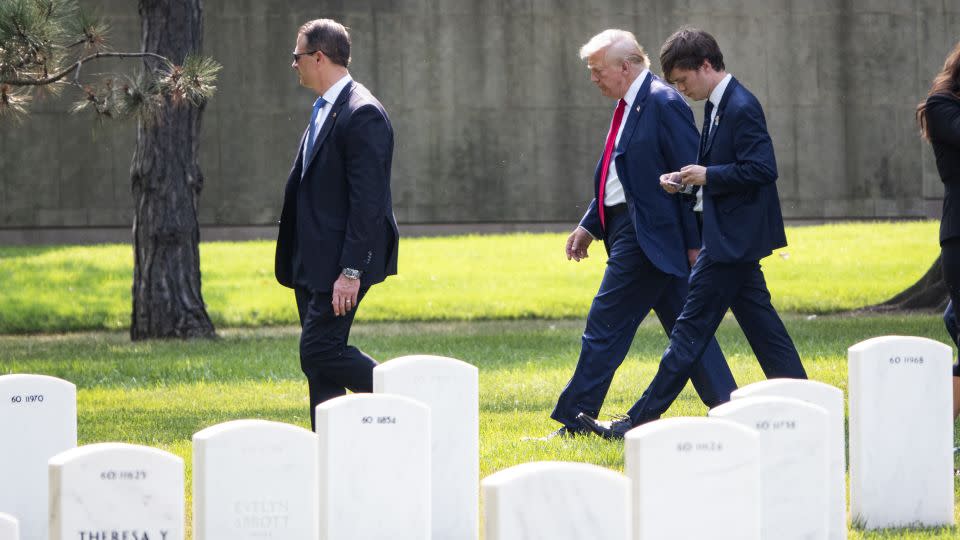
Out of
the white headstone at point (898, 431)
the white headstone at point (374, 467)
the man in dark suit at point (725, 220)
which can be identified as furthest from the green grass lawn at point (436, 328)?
the white headstone at point (374, 467)

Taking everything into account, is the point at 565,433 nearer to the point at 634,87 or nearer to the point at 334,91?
the point at 634,87

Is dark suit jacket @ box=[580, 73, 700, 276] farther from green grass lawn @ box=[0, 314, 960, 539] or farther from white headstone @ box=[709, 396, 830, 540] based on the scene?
white headstone @ box=[709, 396, 830, 540]

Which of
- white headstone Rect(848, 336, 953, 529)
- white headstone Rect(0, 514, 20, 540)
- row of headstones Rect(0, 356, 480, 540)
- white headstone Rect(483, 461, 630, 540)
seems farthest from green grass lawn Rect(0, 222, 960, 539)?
white headstone Rect(0, 514, 20, 540)

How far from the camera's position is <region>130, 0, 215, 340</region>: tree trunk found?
13.7m

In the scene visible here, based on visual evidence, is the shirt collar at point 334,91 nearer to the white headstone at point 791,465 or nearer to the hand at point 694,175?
the hand at point 694,175

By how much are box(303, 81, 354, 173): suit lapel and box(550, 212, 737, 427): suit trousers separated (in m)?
1.62

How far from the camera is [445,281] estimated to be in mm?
17594

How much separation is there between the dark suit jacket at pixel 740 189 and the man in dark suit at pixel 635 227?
1.60 ft

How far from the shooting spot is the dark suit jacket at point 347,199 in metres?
6.26

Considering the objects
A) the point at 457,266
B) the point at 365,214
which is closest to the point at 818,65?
the point at 457,266

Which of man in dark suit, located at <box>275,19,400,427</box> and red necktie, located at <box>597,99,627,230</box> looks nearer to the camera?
man in dark suit, located at <box>275,19,400,427</box>

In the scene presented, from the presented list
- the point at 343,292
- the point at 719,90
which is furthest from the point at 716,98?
the point at 343,292

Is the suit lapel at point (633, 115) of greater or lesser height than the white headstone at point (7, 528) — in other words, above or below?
above

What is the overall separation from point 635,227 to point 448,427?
2292 mm
